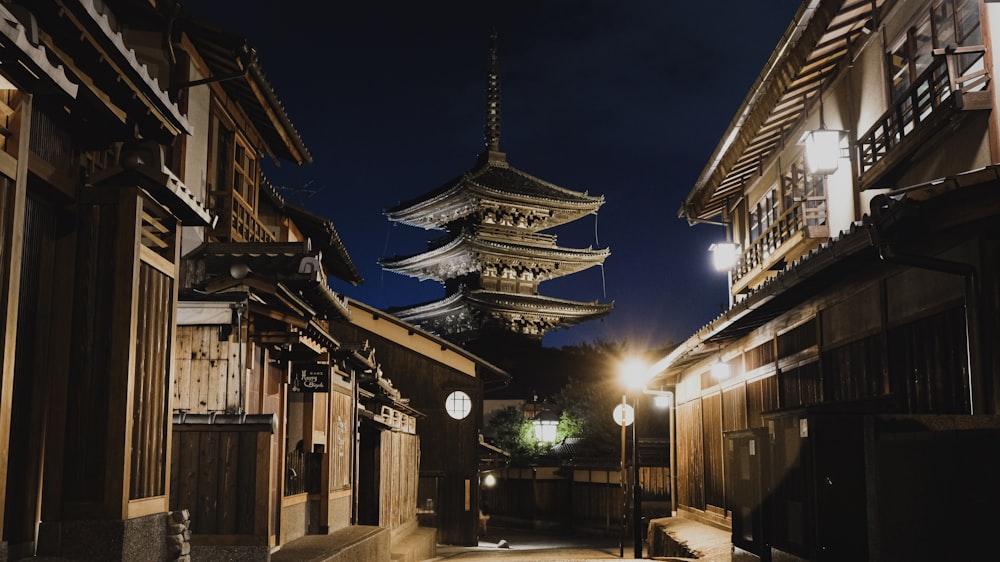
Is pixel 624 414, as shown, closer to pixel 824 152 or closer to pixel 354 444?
pixel 354 444

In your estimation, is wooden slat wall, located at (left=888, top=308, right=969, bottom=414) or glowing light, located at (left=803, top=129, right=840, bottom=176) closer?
wooden slat wall, located at (left=888, top=308, right=969, bottom=414)

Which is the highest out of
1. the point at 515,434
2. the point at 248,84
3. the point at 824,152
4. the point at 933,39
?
the point at 248,84

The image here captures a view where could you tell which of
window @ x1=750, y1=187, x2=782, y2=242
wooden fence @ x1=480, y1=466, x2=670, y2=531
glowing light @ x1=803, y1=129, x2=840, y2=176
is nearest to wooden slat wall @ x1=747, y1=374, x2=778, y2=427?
window @ x1=750, y1=187, x2=782, y2=242

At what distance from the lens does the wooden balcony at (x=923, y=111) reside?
422 inches

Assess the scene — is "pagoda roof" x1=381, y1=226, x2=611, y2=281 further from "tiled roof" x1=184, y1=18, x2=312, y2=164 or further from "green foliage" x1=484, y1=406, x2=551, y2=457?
"tiled roof" x1=184, y1=18, x2=312, y2=164

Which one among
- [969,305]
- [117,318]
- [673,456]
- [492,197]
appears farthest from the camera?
[492,197]

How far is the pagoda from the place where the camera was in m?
48.6

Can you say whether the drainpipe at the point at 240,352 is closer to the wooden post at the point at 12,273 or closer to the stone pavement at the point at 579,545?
the wooden post at the point at 12,273

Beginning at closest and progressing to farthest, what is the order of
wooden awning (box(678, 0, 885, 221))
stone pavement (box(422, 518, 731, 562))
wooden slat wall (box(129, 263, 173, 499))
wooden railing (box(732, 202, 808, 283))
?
wooden slat wall (box(129, 263, 173, 499))
wooden awning (box(678, 0, 885, 221))
wooden railing (box(732, 202, 808, 283))
stone pavement (box(422, 518, 731, 562))

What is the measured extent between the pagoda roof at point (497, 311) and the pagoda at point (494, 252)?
6cm

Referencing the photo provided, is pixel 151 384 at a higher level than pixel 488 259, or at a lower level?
lower

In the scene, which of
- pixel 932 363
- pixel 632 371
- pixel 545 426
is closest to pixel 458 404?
pixel 545 426

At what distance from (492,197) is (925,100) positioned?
3556cm

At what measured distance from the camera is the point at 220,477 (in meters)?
11.7
